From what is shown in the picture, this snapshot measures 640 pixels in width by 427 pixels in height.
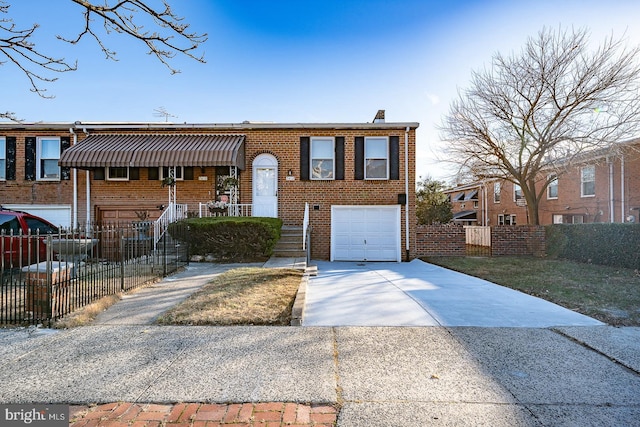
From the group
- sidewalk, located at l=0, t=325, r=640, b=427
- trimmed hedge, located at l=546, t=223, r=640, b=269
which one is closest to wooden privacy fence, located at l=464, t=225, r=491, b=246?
trimmed hedge, located at l=546, t=223, r=640, b=269

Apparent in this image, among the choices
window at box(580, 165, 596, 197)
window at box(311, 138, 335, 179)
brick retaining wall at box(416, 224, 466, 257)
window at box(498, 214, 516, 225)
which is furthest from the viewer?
window at box(498, 214, 516, 225)

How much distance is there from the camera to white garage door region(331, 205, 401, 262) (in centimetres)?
1402

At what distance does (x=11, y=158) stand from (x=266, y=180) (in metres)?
10.0

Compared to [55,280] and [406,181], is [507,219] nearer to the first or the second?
[406,181]

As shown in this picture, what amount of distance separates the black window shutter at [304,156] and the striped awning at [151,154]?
7.75ft

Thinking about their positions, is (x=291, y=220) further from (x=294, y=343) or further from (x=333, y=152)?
(x=294, y=343)

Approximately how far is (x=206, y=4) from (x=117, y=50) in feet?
Answer: 6.47

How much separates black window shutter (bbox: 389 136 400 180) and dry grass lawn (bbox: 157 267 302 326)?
7465 millimetres

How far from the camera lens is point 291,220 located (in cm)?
1384

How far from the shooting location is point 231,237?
11086 mm

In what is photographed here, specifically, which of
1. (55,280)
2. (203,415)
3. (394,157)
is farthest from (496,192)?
(203,415)

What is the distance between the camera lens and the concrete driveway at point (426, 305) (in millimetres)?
5082

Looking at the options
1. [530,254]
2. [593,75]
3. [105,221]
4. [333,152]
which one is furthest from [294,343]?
[593,75]

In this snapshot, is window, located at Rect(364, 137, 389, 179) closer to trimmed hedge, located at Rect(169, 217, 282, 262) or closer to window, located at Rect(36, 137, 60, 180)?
trimmed hedge, located at Rect(169, 217, 282, 262)
